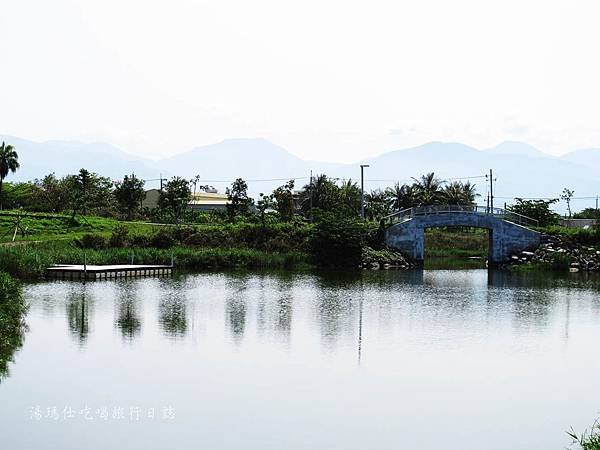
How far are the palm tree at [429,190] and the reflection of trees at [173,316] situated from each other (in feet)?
177

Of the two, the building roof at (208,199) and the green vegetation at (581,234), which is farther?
the building roof at (208,199)

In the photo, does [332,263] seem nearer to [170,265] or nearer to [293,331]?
[170,265]

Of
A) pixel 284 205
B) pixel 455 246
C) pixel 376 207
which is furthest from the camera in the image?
pixel 376 207

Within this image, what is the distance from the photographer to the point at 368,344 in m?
25.4

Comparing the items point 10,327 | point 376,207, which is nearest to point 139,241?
point 376,207

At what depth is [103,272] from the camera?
44.9 metres

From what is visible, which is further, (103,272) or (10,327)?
(103,272)

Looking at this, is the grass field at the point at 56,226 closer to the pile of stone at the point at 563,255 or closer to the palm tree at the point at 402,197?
the pile of stone at the point at 563,255

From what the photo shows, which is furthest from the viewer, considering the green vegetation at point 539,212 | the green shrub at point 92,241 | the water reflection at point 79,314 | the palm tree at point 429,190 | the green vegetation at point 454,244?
the palm tree at point 429,190

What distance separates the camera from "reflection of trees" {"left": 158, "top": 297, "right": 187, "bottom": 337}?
1079 inches

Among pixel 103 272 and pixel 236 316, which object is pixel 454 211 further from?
pixel 236 316

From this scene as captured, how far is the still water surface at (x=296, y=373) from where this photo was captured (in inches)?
626

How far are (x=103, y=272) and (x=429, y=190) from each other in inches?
2108

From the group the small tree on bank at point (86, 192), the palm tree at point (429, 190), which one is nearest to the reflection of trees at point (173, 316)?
the small tree on bank at point (86, 192)
